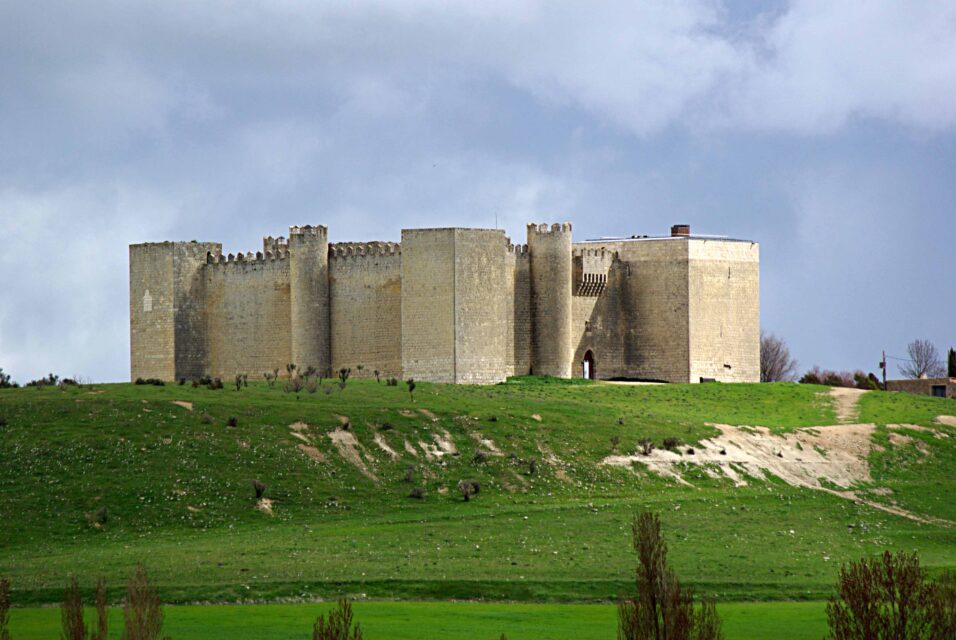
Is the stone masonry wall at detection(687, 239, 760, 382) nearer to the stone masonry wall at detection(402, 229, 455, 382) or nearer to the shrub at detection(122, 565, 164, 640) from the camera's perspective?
the stone masonry wall at detection(402, 229, 455, 382)

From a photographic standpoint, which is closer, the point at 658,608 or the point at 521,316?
the point at 658,608

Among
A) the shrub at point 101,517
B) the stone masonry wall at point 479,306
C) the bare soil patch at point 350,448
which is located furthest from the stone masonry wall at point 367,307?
the shrub at point 101,517

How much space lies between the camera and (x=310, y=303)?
174 ft

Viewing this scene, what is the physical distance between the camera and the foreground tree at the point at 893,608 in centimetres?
1542

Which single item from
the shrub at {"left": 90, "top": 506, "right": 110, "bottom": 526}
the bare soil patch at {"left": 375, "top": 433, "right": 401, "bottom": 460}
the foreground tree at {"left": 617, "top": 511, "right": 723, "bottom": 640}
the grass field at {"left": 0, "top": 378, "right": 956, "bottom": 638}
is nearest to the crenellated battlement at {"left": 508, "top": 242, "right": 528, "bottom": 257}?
the grass field at {"left": 0, "top": 378, "right": 956, "bottom": 638}

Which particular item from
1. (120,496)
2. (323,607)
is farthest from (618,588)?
(120,496)

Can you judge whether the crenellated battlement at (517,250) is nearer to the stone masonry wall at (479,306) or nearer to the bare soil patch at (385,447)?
the stone masonry wall at (479,306)

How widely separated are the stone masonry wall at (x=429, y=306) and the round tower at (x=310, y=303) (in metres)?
3.11

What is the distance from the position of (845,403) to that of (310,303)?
15.9m

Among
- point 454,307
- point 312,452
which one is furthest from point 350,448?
point 454,307

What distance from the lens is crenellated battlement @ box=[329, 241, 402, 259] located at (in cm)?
5259

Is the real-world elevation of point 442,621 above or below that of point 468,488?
below

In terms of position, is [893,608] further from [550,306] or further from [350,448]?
[550,306]

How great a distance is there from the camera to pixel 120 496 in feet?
113
